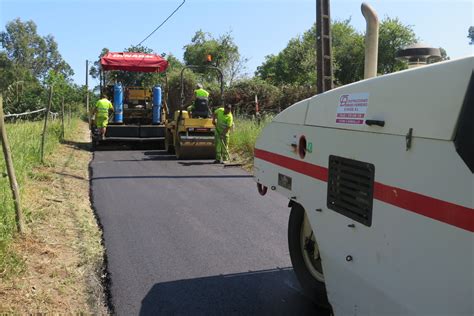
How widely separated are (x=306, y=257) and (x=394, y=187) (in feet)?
6.06

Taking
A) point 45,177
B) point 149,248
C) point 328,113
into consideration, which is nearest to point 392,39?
point 45,177

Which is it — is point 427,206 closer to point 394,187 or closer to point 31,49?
point 394,187

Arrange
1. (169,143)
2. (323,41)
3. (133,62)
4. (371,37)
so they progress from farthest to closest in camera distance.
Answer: (133,62)
(169,143)
(323,41)
(371,37)

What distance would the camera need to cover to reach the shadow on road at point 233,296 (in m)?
3.91

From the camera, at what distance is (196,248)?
547cm

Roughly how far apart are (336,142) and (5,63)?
63.3m

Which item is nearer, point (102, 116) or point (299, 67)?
point (102, 116)

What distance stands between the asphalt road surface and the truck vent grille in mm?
1370

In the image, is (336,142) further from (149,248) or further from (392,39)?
(392,39)

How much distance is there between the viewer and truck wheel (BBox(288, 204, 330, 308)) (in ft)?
12.7

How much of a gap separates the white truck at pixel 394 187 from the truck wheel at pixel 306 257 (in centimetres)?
59

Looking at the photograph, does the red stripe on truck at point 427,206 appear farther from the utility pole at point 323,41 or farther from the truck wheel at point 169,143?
the truck wheel at point 169,143

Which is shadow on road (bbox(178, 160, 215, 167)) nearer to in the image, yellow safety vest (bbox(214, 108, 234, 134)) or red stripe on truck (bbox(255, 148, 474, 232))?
yellow safety vest (bbox(214, 108, 234, 134))

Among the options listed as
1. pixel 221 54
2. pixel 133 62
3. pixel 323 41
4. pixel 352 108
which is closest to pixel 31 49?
pixel 221 54
